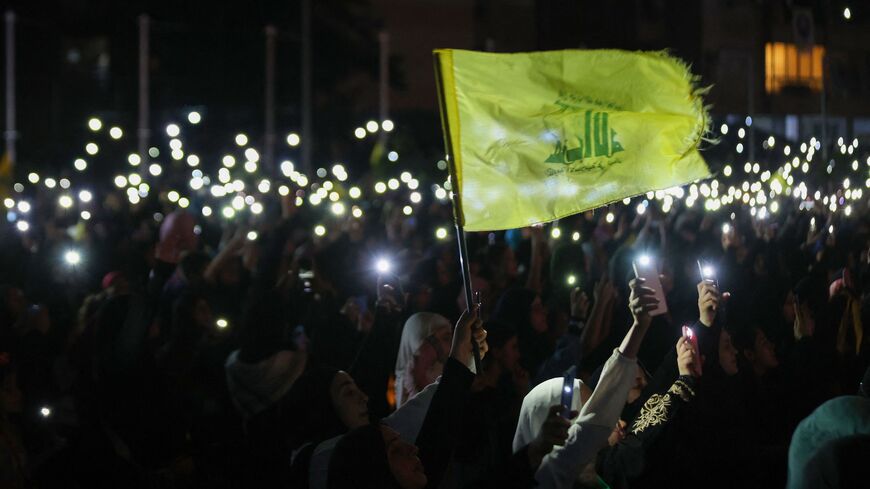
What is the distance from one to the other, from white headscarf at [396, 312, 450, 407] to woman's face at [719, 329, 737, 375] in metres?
1.34

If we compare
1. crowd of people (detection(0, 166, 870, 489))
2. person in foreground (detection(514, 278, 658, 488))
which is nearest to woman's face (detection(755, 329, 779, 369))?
crowd of people (detection(0, 166, 870, 489))

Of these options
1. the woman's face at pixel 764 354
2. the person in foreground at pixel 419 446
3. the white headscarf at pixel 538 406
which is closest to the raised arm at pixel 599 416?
the white headscarf at pixel 538 406

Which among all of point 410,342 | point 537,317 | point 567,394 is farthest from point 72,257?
point 567,394

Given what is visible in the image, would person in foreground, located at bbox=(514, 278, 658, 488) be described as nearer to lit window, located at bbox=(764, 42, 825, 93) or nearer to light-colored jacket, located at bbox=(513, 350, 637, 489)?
light-colored jacket, located at bbox=(513, 350, 637, 489)

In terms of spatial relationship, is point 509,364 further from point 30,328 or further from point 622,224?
point 622,224

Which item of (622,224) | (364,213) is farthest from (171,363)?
(364,213)

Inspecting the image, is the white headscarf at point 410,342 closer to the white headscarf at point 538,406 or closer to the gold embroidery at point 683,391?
the white headscarf at point 538,406

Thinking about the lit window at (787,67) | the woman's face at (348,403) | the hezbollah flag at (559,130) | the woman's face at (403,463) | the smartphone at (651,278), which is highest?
the lit window at (787,67)

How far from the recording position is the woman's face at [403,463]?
4.63m

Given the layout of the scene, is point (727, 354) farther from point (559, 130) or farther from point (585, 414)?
point (585, 414)

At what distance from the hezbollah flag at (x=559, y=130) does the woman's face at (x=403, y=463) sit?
4.39ft

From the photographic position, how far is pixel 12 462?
18.6 feet

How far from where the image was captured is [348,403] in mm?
5473

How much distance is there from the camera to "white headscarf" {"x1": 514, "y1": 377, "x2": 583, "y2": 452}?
500cm
